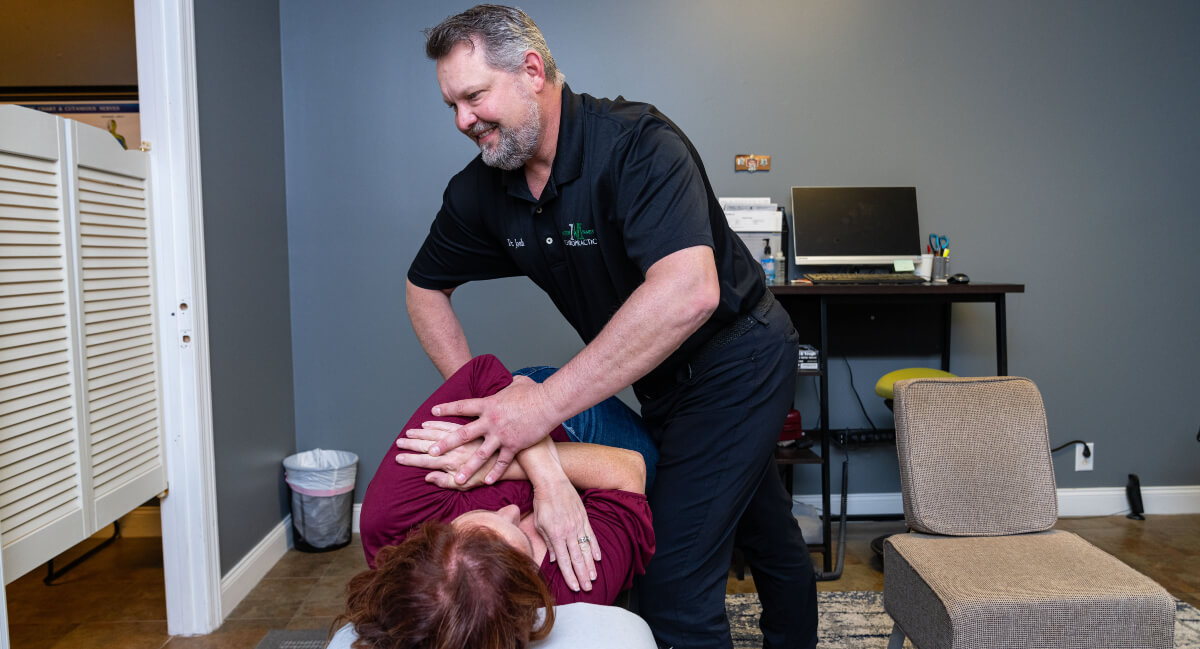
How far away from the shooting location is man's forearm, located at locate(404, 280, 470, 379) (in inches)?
68.0

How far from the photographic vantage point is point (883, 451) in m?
3.22

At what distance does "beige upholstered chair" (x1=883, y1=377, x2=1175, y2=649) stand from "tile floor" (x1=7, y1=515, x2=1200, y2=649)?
88 centimetres

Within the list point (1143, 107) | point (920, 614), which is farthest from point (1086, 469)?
point (920, 614)

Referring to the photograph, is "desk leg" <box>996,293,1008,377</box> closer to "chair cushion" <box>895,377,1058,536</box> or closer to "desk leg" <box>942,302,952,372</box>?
"desk leg" <box>942,302,952,372</box>

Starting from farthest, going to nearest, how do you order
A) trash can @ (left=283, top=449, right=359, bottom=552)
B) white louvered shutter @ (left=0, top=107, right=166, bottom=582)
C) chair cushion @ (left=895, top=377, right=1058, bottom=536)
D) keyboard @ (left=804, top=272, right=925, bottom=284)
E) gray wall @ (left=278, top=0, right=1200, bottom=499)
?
gray wall @ (left=278, top=0, right=1200, bottom=499) → trash can @ (left=283, top=449, right=359, bottom=552) → keyboard @ (left=804, top=272, right=925, bottom=284) → chair cushion @ (left=895, top=377, right=1058, bottom=536) → white louvered shutter @ (left=0, top=107, right=166, bottom=582)

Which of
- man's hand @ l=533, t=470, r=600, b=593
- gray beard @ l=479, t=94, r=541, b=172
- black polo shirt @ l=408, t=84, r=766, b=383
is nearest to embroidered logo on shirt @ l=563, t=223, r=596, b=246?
black polo shirt @ l=408, t=84, r=766, b=383

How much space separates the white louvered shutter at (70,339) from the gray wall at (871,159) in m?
0.95

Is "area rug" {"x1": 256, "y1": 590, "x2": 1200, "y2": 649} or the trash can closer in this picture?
"area rug" {"x1": 256, "y1": 590, "x2": 1200, "y2": 649}

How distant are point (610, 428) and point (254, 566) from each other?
182 cm

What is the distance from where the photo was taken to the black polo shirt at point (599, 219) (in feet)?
4.24

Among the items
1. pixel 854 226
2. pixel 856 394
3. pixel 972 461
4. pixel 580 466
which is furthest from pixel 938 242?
pixel 580 466

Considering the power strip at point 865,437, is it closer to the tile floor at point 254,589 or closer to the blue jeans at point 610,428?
the tile floor at point 254,589

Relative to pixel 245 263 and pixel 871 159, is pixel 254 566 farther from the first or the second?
pixel 871 159

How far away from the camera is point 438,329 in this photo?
5.70 feet
